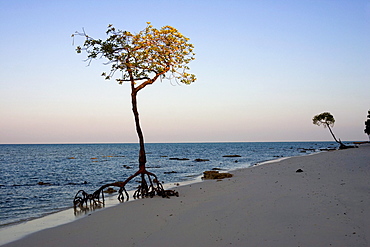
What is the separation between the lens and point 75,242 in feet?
28.8

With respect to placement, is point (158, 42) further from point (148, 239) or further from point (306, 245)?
point (306, 245)

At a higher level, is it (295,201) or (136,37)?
(136,37)

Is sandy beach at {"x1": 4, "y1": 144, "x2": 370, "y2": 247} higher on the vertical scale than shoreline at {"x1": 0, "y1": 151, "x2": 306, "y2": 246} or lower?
higher

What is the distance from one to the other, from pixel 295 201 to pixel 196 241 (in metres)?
5.41

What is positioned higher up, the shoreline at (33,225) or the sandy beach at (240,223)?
the sandy beach at (240,223)

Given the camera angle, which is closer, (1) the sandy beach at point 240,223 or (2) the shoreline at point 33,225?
(1) the sandy beach at point 240,223

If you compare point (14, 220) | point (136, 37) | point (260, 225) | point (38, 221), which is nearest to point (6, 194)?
point (14, 220)

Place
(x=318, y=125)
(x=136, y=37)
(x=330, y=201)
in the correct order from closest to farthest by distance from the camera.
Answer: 1. (x=330, y=201)
2. (x=136, y=37)
3. (x=318, y=125)

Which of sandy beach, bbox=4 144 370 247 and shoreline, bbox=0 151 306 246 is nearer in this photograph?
sandy beach, bbox=4 144 370 247

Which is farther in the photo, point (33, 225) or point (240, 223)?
point (33, 225)

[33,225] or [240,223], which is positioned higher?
[240,223]

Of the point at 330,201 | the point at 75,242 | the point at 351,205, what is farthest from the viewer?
the point at 330,201

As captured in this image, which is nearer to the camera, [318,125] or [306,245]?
[306,245]

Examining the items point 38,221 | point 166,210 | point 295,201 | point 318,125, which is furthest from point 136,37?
point 318,125
